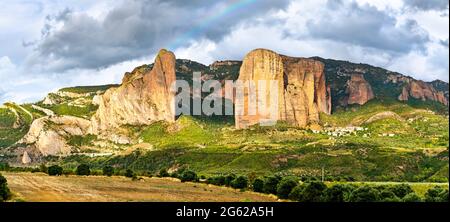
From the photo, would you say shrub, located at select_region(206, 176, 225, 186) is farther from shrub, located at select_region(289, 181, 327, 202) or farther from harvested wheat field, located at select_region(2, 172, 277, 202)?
shrub, located at select_region(289, 181, 327, 202)

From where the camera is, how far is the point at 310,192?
58531 mm

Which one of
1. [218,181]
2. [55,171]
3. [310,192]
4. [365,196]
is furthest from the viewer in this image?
[55,171]

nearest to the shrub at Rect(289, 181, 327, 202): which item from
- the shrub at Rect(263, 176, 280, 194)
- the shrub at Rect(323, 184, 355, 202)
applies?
the shrub at Rect(323, 184, 355, 202)

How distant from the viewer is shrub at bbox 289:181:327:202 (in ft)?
188

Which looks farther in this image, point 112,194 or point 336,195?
point 112,194

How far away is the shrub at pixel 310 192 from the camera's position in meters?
57.3

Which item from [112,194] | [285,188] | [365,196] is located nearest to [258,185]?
[285,188]

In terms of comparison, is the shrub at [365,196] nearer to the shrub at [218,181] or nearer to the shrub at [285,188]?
the shrub at [285,188]

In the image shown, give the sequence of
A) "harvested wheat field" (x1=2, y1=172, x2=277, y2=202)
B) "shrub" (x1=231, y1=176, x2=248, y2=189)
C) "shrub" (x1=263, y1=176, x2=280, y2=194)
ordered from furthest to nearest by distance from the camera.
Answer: "shrub" (x1=231, y1=176, x2=248, y2=189) → "shrub" (x1=263, y1=176, x2=280, y2=194) → "harvested wheat field" (x1=2, y1=172, x2=277, y2=202)

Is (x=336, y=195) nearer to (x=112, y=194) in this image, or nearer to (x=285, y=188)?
(x=285, y=188)

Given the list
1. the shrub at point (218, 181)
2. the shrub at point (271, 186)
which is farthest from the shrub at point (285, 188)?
the shrub at point (218, 181)

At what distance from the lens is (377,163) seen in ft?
461
